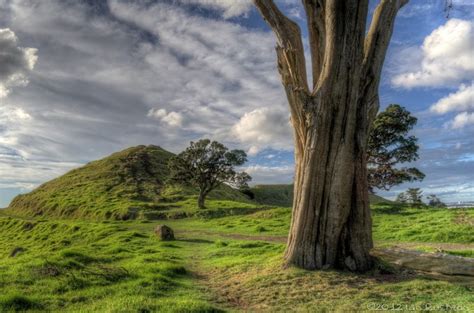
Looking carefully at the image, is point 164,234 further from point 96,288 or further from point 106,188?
point 106,188

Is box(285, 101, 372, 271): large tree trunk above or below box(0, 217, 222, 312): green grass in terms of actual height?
above

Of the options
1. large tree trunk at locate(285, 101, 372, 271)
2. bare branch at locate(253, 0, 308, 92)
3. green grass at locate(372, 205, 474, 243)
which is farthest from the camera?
green grass at locate(372, 205, 474, 243)

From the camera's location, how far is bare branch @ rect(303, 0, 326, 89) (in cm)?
1062

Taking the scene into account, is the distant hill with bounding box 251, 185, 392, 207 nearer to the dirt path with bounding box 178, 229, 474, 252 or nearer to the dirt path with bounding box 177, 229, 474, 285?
the dirt path with bounding box 178, 229, 474, 252

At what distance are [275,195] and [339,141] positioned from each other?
3309 inches

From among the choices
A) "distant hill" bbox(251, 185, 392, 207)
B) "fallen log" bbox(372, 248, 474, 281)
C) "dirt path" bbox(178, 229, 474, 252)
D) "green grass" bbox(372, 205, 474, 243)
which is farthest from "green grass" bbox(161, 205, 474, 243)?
"distant hill" bbox(251, 185, 392, 207)

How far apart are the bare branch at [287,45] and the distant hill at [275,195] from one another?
75.3m

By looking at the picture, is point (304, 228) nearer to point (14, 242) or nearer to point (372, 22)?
point (372, 22)

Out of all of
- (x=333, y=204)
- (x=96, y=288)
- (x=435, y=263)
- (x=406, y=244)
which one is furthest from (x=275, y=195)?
(x=96, y=288)

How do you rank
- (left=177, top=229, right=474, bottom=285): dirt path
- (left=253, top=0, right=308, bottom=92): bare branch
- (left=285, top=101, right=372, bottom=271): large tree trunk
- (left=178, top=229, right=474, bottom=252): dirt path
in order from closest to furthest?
(left=177, top=229, right=474, bottom=285): dirt path → (left=285, top=101, right=372, bottom=271): large tree trunk → (left=253, top=0, right=308, bottom=92): bare branch → (left=178, top=229, right=474, bottom=252): dirt path

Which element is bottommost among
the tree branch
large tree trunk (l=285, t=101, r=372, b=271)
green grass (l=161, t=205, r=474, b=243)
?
green grass (l=161, t=205, r=474, b=243)

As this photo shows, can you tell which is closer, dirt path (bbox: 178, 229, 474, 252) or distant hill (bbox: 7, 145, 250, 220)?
dirt path (bbox: 178, 229, 474, 252)

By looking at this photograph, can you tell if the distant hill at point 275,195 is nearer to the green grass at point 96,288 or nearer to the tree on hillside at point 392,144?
the tree on hillside at point 392,144

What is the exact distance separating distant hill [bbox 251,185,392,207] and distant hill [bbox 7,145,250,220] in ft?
→ 22.6
